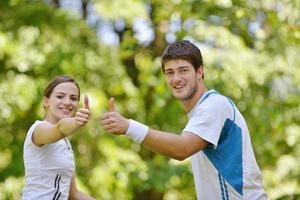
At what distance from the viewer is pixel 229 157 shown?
361 centimetres

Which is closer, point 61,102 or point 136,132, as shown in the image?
point 136,132

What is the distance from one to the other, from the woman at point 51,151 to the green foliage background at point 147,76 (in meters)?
5.58

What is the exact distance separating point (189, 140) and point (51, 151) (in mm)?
879

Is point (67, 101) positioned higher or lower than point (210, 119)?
higher

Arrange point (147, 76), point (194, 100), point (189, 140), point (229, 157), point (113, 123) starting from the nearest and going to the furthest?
point (113, 123), point (189, 140), point (229, 157), point (194, 100), point (147, 76)

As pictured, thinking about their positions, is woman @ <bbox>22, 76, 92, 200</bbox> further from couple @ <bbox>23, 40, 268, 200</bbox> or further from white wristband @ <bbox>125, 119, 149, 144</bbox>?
white wristband @ <bbox>125, 119, 149, 144</bbox>

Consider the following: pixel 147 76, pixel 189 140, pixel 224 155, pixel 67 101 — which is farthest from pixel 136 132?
pixel 147 76

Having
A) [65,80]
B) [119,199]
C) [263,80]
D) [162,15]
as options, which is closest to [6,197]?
[119,199]

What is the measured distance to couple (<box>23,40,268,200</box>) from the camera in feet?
11.4

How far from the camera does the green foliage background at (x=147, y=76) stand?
10055 millimetres

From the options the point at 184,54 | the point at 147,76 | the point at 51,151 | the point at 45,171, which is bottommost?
the point at 45,171

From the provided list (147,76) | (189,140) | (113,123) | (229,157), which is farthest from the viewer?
(147,76)

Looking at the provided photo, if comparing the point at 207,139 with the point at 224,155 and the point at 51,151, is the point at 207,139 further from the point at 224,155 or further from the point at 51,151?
the point at 51,151

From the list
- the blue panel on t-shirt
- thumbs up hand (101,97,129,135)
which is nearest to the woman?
thumbs up hand (101,97,129,135)
